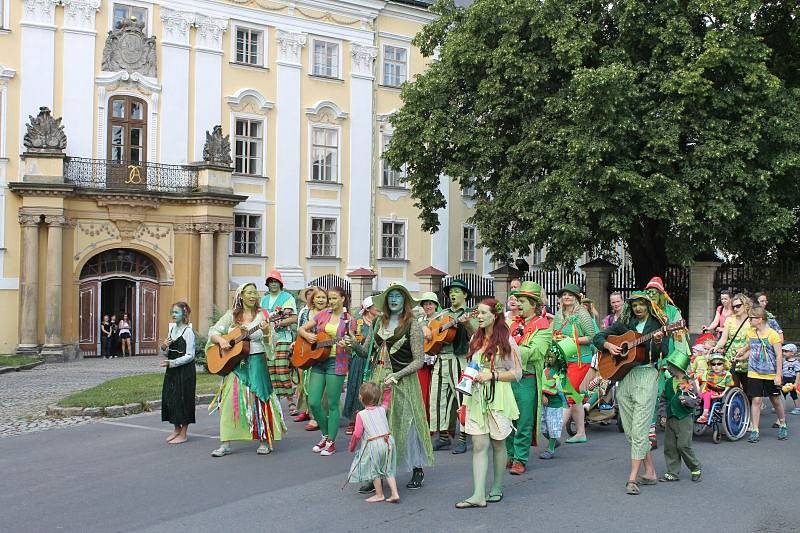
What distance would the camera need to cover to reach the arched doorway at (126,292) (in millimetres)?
31156

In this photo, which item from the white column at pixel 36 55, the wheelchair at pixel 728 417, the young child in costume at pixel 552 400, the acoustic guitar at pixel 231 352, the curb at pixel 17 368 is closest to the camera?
the acoustic guitar at pixel 231 352

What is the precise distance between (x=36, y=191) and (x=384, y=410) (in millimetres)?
23398

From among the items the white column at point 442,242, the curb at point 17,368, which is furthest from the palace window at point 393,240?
the curb at point 17,368

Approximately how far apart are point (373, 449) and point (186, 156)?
2573cm

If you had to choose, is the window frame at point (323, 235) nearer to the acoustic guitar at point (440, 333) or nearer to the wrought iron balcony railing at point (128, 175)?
the wrought iron balcony railing at point (128, 175)

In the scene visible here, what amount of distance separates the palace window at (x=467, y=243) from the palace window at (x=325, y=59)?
8659 millimetres

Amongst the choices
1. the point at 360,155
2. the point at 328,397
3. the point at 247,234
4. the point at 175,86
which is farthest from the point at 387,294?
the point at 360,155

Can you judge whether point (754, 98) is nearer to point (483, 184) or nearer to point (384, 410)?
point (483, 184)

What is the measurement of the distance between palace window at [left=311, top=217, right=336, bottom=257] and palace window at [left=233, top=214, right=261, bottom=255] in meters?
2.28

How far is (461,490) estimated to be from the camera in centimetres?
908

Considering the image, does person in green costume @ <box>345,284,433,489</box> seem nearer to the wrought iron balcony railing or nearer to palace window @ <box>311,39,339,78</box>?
the wrought iron balcony railing

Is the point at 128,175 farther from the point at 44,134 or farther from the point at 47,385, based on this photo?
the point at 47,385

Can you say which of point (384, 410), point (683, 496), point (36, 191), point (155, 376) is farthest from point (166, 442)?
point (36, 191)

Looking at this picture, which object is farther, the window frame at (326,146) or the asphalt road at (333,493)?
the window frame at (326,146)
